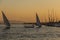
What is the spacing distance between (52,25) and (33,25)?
890cm

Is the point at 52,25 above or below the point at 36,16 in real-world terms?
below

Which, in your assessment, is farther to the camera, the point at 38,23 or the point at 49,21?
the point at 49,21

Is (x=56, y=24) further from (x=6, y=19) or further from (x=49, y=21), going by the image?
(x=6, y=19)

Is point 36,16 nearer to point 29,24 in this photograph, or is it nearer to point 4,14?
point 4,14

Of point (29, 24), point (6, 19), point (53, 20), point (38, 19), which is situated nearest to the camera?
point (6, 19)

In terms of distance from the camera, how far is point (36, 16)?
10800cm

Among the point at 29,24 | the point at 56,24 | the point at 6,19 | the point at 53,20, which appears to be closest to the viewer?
the point at 6,19

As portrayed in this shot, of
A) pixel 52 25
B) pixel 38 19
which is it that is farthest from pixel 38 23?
pixel 52 25

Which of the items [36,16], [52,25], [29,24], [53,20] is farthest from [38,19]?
[29,24]

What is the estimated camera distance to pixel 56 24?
129m

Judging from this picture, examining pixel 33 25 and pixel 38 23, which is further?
pixel 33 25

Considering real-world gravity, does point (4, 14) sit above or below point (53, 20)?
above

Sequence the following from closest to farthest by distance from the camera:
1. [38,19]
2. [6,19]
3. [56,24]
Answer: [6,19] → [38,19] → [56,24]

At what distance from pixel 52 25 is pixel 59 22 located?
4.07m
